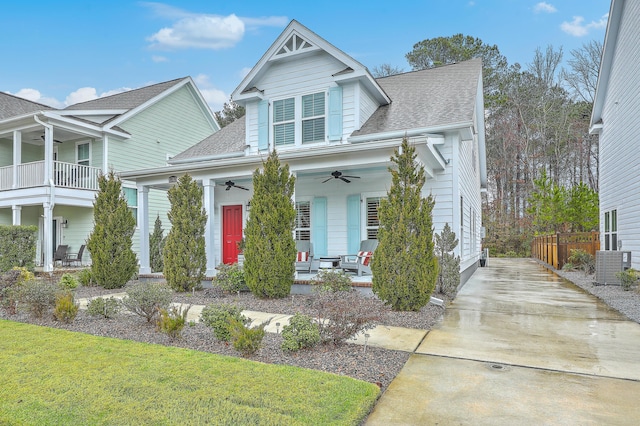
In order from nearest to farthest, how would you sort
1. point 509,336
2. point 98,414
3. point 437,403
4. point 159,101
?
point 98,414 < point 437,403 < point 509,336 < point 159,101

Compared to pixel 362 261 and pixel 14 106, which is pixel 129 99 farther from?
pixel 362 261

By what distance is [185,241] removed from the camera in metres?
8.71

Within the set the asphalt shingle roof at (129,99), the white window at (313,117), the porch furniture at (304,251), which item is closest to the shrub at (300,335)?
the porch furniture at (304,251)

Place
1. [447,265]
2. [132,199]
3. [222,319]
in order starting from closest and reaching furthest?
[222,319] < [447,265] < [132,199]

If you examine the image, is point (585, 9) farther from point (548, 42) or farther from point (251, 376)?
point (251, 376)

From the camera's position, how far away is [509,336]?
515cm

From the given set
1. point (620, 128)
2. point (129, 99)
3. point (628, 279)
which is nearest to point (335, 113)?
point (628, 279)

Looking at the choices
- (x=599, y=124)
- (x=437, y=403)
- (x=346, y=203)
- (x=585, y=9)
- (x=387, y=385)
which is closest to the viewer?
(x=437, y=403)

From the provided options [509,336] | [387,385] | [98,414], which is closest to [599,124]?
[509,336]

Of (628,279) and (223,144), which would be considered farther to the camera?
(223,144)

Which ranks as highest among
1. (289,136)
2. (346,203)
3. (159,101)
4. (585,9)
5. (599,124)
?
(585,9)

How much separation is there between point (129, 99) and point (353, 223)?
12463 millimetres

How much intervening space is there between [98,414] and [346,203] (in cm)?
794

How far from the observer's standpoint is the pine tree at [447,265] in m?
7.93
